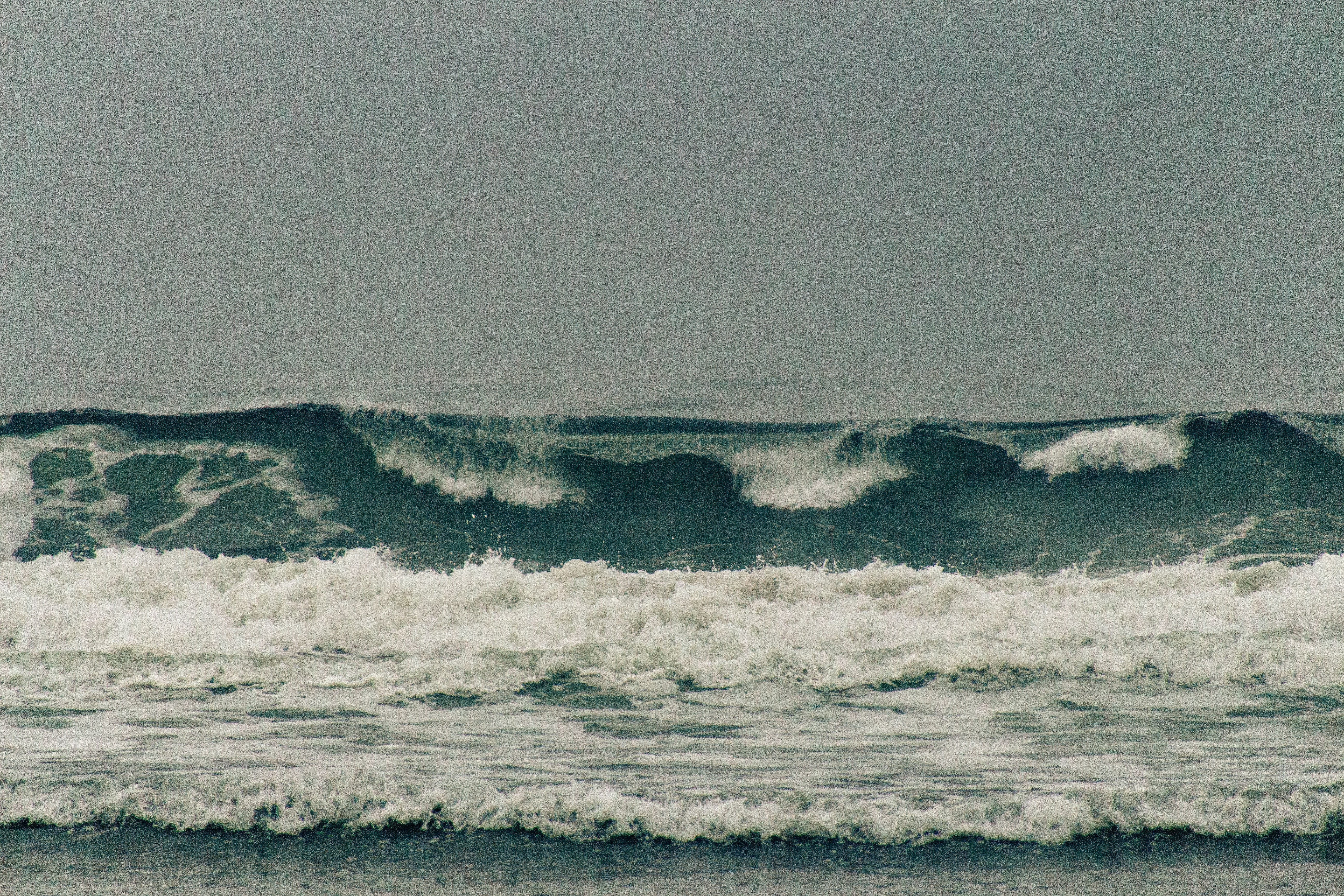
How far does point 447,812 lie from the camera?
4660 millimetres

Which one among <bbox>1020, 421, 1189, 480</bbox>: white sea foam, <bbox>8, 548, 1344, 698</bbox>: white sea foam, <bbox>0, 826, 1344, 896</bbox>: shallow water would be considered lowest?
<bbox>0, 826, 1344, 896</bbox>: shallow water

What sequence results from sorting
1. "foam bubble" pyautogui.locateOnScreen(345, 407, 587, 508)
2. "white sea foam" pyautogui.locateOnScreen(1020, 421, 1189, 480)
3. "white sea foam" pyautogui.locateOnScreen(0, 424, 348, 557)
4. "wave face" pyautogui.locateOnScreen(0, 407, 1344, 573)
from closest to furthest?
1. "wave face" pyautogui.locateOnScreen(0, 407, 1344, 573)
2. "white sea foam" pyautogui.locateOnScreen(0, 424, 348, 557)
3. "foam bubble" pyautogui.locateOnScreen(345, 407, 587, 508)
4. "white sea foam" pyautogui.locateOnScreen(1020, 421, 1189, 480)

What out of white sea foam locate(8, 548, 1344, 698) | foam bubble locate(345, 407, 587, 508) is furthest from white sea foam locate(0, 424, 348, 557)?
white sea foam locate(8, 548, 1344, 698)

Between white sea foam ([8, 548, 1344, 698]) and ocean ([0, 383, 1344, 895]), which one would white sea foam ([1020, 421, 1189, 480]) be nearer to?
ocean ([0, 383, 1344, 895])

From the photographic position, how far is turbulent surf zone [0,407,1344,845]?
4785mm

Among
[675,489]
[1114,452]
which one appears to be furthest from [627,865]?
[1114,452]

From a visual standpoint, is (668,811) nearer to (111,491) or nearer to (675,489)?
(675,489)

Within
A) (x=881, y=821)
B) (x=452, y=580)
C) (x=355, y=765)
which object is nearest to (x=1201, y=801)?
(x=881, y=821)

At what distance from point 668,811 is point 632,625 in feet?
11.5

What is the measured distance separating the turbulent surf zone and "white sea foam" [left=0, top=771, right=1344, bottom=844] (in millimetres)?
19

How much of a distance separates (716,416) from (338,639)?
29.3 ft

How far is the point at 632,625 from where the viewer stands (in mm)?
8070

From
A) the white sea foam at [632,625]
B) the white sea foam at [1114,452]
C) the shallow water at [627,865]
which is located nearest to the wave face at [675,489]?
the white sea foam at [1114,452]

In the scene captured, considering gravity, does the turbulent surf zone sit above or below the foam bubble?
below
